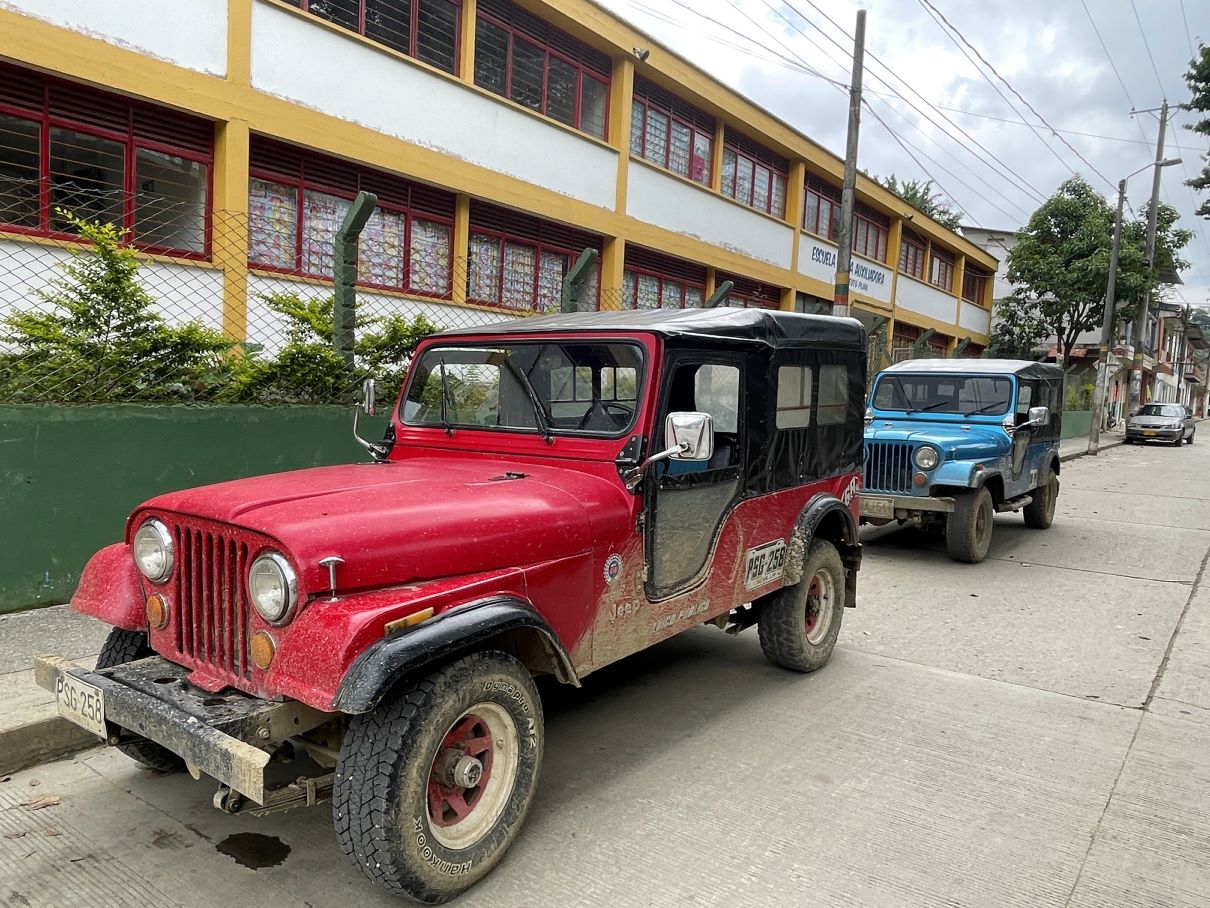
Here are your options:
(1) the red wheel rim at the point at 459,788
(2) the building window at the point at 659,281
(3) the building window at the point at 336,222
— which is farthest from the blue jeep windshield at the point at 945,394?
(1) the red wheel rim at the point at 459,788

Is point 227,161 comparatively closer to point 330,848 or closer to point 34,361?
point 34,361

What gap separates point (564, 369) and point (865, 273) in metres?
22.4

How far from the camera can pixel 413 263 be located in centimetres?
1216

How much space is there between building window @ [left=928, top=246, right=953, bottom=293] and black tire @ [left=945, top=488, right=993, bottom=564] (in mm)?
23458

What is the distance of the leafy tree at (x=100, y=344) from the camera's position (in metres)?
5.16

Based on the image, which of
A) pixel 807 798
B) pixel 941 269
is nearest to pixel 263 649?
pixel 807 798

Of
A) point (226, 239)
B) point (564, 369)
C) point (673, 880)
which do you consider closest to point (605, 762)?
point (673, 880)

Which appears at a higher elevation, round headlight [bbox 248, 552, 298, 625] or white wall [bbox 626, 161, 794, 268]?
white wall [bbox 626, 161, 794, 268]

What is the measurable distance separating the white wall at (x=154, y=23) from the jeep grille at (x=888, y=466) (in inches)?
325

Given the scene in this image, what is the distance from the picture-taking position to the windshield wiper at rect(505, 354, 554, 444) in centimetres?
384

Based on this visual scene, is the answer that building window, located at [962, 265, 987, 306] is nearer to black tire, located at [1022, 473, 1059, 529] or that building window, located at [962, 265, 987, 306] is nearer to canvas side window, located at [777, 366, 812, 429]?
black tire, located at [1022, 473, 1059, 529]

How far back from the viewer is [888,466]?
337 inches

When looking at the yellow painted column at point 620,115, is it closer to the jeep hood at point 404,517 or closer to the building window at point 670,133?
the building window at point 670,133

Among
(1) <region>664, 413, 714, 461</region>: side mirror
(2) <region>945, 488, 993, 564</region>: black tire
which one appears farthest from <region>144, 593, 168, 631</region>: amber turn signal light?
(2) <region>945, 488, 993, 564</region>: black tire
